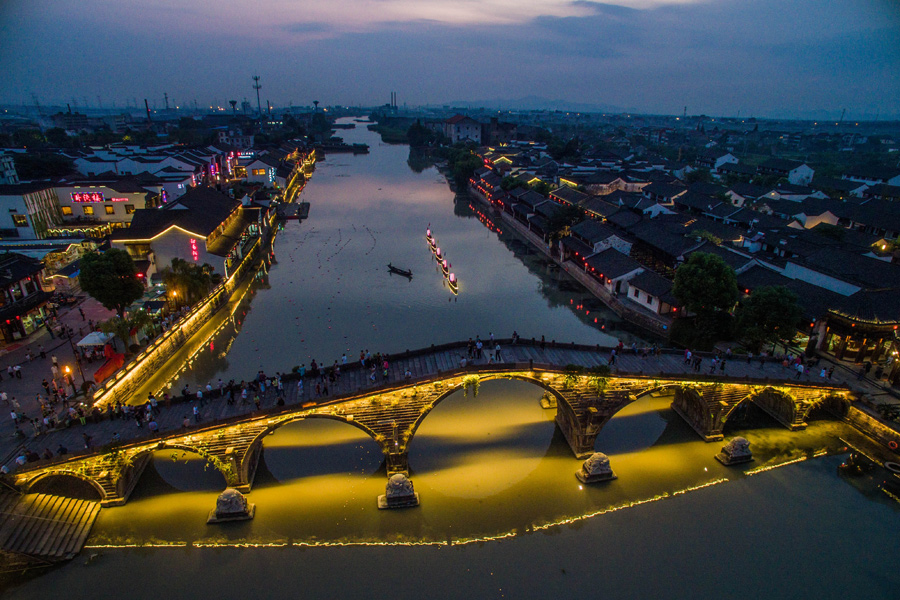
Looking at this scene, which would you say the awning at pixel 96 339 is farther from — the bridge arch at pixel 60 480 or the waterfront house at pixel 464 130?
the waterfront house at pixel 464 130

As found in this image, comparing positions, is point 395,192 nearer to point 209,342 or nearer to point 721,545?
point 209,342

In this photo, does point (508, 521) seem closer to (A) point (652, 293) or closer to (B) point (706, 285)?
(B) point (706, 285)

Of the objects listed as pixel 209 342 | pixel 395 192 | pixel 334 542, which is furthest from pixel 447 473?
pixel 395 192

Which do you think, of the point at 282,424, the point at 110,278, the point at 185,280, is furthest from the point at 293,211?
the point at 282,424

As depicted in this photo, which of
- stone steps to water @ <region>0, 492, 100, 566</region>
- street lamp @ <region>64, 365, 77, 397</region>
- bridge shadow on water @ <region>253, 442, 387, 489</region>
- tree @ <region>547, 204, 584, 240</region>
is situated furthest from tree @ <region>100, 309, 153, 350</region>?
tree @ <region>547, 204, 584, 240</region>

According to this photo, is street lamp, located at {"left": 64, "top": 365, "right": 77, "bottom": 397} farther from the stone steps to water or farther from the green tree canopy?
the green tree canopy

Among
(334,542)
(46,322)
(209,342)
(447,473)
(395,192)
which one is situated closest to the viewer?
(334,542)
